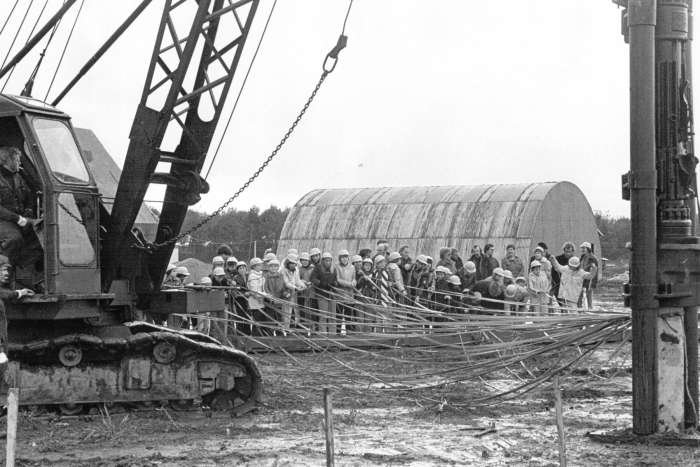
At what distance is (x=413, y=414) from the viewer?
1262cm

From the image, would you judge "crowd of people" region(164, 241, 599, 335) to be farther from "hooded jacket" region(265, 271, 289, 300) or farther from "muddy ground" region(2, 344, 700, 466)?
"muddy ground" region(2, 344, 700, 466)

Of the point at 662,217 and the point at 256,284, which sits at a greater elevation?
the point at 662,217

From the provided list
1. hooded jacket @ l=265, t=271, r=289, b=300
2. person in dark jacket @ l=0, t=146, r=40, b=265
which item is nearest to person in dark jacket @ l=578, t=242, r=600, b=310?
hooded jacket @ l=265, t=271, r=289, b=300

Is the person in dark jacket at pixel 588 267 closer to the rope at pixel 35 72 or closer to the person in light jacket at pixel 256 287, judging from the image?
the person in light jacket at pixel 256 287

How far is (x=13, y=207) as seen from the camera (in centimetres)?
1226

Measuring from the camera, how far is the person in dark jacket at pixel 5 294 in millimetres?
11516

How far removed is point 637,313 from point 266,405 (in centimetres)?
468

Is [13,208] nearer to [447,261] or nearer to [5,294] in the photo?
[5,294]

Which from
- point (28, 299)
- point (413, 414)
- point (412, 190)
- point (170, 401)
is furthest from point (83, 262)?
point (412, 190)

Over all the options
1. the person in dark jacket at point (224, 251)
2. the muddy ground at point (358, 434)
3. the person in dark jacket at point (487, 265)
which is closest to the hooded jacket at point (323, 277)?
the person in dark jacket at point (224, 251)

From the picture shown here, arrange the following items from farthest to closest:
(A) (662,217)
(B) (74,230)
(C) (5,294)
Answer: (B) (74,230), (C) (5,294), (A) (662,217)

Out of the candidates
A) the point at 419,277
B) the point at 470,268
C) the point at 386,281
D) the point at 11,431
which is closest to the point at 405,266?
the point at 419,277

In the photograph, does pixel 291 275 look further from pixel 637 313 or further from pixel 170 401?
pixel 637 313

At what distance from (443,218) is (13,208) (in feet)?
64.8
